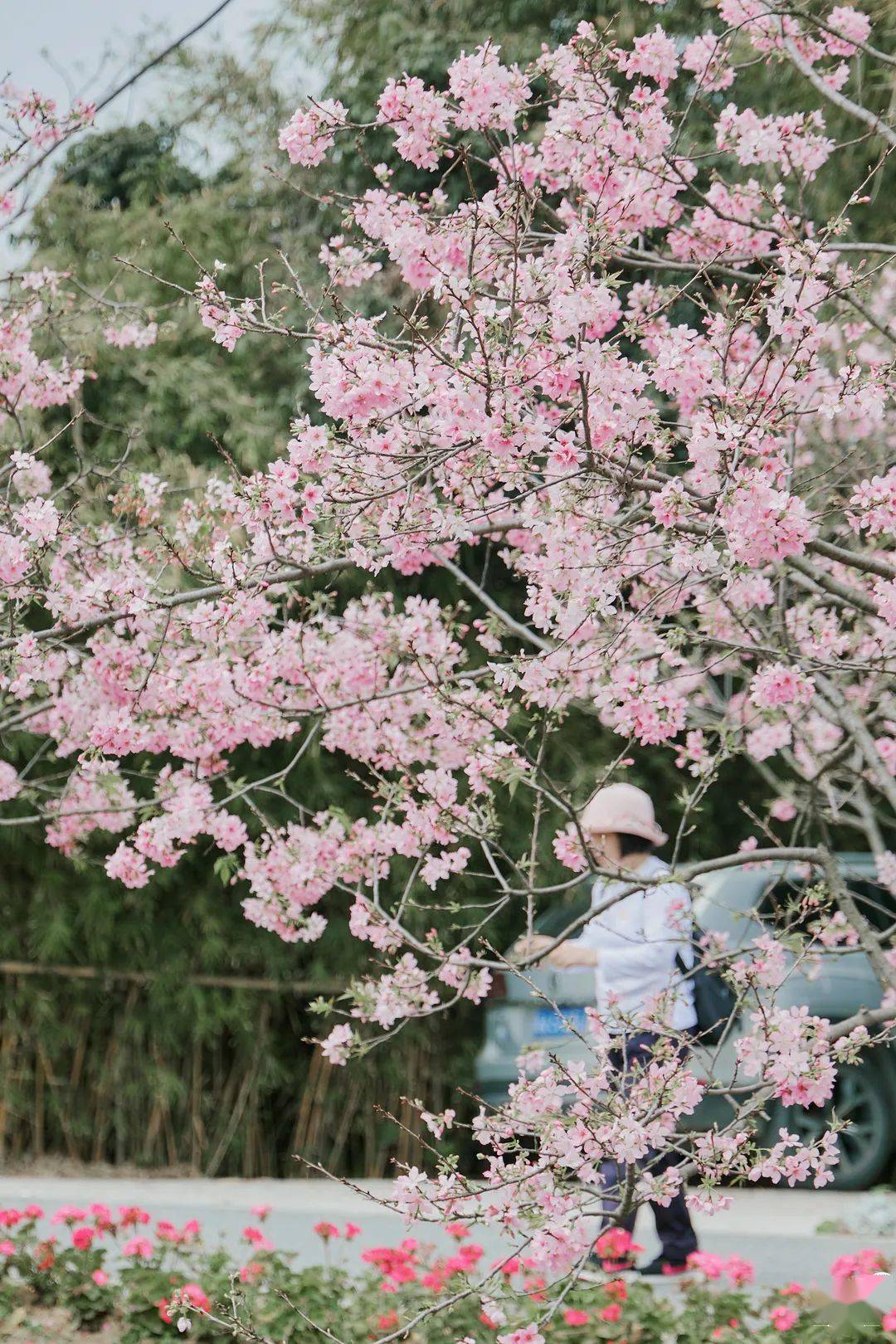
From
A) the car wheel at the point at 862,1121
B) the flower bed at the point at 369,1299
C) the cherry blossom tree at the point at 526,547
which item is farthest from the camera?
the car wheel at the point at 862,1121

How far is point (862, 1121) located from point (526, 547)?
392 centimetres

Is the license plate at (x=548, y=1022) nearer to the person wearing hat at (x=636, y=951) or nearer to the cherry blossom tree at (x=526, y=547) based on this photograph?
the person wearing hat at (x=636, y=951)

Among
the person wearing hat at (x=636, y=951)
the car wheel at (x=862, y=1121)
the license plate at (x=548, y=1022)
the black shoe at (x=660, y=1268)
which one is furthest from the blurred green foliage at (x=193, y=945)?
the black shoe at (x=660, y=1268)

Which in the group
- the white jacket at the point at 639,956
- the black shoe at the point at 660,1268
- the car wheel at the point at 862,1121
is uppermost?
the white jacket at the point at 639,956

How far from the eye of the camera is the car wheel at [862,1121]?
6773mm

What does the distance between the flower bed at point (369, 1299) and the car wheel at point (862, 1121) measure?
228 cm

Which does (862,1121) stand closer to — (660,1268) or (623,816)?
(660,1268)

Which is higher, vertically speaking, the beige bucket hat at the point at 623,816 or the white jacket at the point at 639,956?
the beige bucket hat at the point at 623,816

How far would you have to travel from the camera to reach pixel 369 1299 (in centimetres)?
404

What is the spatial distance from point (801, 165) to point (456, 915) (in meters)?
4.40

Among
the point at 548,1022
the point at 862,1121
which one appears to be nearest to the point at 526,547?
the point at 548,1022

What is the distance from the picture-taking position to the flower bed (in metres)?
3.72

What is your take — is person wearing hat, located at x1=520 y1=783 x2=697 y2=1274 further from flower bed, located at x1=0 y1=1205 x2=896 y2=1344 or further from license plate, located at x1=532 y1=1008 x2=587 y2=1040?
license plate, located at x1=532 y1=1008 x2=587 y2=1040

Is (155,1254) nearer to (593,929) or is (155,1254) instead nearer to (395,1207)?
(593,929)
